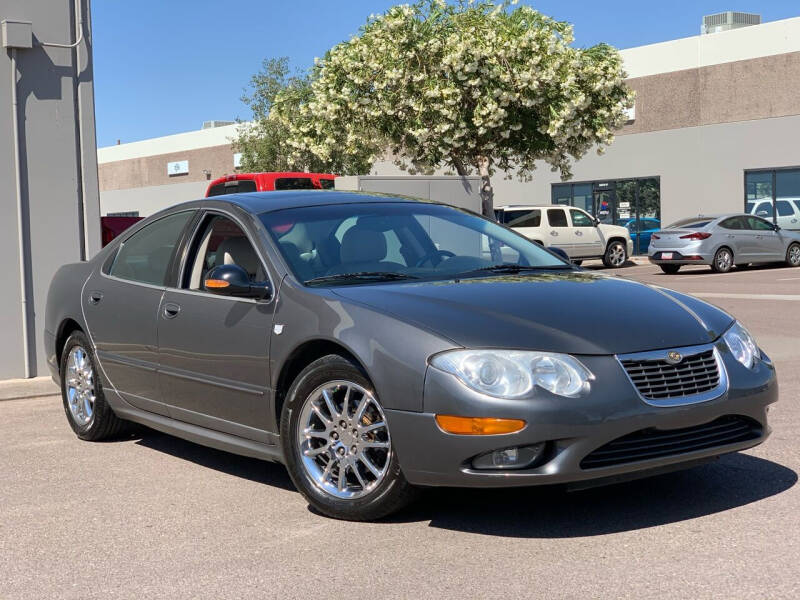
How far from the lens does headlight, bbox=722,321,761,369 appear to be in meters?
4.88

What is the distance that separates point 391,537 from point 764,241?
2356 centimetres

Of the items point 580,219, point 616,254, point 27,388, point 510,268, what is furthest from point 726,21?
point 510,268

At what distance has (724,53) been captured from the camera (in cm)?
3447

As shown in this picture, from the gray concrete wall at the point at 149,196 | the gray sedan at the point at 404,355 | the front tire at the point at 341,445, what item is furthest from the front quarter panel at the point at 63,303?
the gray concrete wall at the point at 149,196

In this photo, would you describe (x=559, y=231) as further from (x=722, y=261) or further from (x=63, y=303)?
(x=63, y=303)

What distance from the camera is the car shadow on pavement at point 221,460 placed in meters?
5.79

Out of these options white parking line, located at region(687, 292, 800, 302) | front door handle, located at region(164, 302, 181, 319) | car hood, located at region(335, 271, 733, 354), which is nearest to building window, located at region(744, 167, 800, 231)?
white parking line, located at region(687, 292, 800, 302)

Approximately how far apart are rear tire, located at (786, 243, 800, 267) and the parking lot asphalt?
863 inches

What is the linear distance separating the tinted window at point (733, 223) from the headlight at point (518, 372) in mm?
22229

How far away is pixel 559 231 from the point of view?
2856 cm

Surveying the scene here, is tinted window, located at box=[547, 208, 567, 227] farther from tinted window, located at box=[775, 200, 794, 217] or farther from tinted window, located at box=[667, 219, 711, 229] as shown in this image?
tinted window, located at box=[775, 200, 794, 217]

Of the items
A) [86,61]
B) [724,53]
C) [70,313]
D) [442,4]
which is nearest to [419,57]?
[442,4]

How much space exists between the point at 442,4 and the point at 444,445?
24.4 m

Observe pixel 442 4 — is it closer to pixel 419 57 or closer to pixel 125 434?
pixel 419 57
